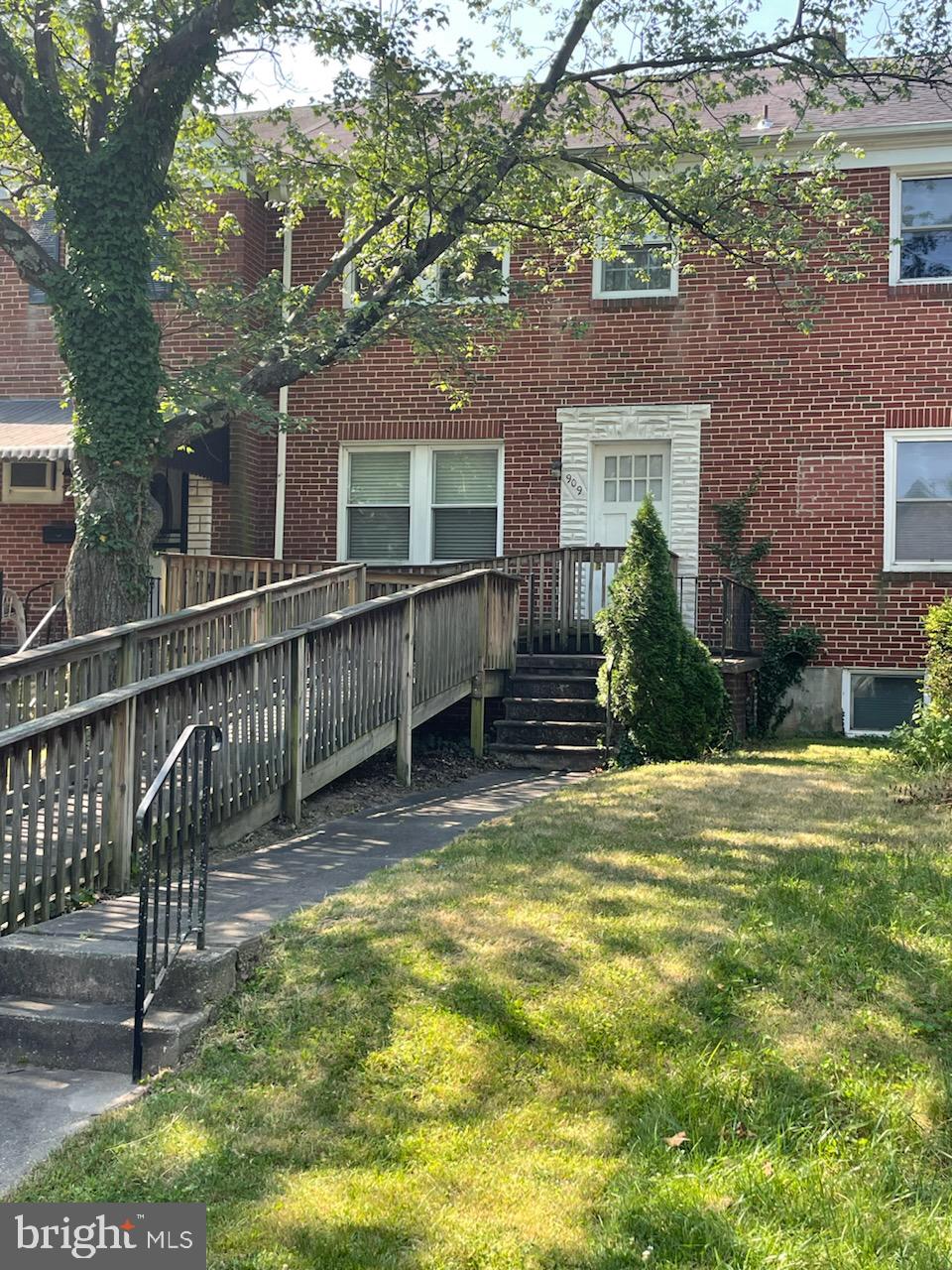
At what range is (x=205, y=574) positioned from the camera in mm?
11398

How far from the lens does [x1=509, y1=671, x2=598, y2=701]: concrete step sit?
12117mm

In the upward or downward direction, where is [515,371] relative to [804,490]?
upward

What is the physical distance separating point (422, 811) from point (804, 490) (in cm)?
720

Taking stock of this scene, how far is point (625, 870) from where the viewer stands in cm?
631

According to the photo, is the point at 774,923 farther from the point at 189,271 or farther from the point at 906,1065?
the point at 189,271

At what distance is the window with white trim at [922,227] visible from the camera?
1384cm

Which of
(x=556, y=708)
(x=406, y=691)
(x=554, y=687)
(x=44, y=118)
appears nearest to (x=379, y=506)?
(x=554, y=687)

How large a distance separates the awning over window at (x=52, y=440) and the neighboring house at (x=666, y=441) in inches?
2.8

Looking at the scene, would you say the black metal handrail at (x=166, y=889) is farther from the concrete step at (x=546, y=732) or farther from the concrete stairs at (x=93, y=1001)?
the concrete step at (x=546, y=732)

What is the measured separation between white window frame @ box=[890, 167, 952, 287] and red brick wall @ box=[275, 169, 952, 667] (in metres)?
0.10

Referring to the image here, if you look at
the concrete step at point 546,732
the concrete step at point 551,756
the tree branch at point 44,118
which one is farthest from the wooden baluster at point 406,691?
the tree branch at point 44,118

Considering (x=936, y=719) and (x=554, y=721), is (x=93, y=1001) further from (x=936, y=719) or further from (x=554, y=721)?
(x=554, y=721)

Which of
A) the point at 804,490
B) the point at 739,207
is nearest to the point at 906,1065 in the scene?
the point at 739,207

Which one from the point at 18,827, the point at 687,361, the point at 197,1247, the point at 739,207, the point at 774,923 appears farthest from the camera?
the point at 687,361
